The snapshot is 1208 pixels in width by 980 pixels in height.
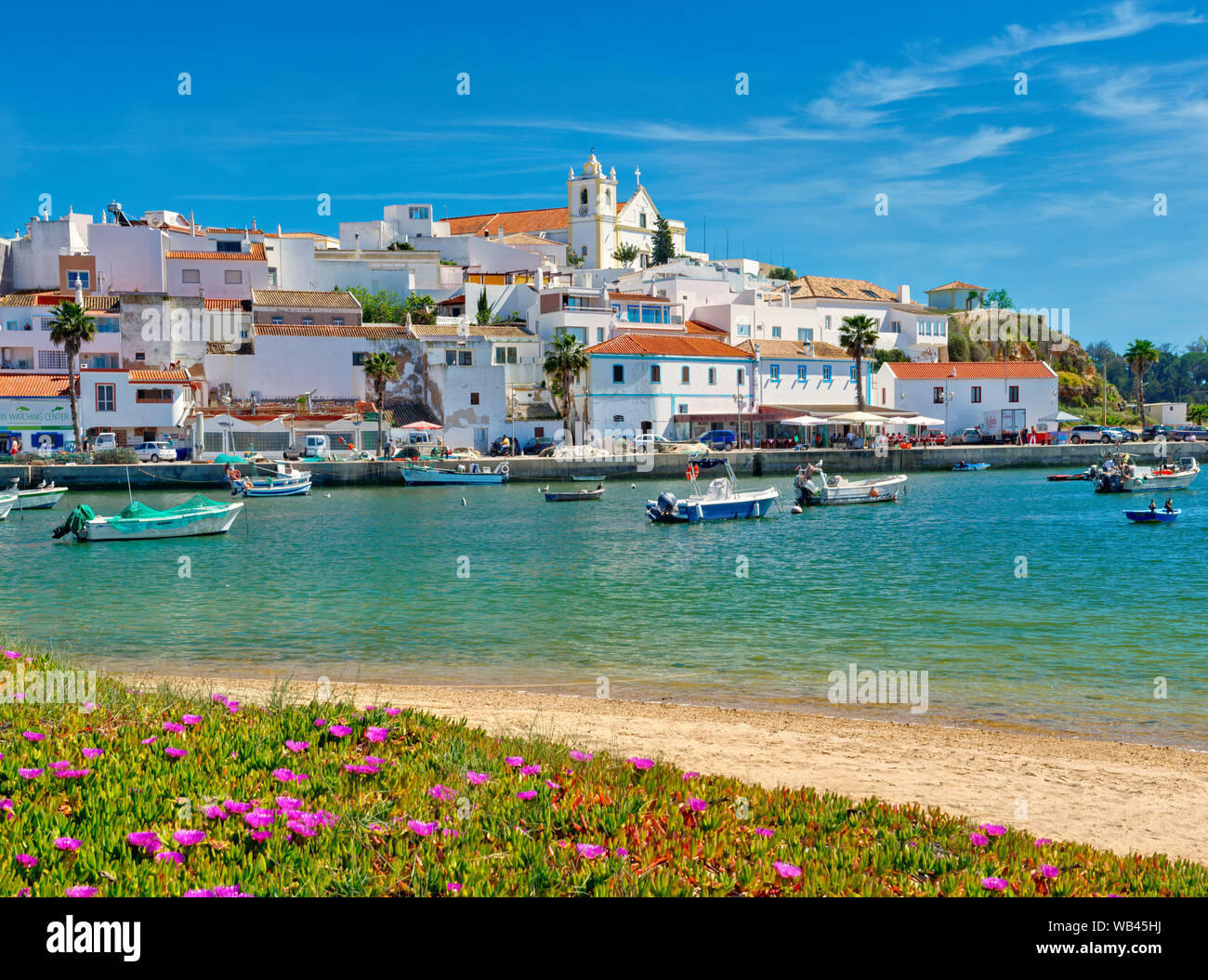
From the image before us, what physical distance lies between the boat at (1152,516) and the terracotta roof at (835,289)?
190ft

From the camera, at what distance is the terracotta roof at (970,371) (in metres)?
84.5

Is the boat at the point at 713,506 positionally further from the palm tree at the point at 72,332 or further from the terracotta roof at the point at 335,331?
the palm tree at the point at 72,332

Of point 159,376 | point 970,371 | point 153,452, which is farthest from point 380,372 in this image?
point 970,371

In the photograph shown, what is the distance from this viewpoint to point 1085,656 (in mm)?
17172

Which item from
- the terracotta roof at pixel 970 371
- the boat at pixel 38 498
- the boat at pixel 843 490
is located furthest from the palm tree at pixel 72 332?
the terracotta roof at pixel 970 371

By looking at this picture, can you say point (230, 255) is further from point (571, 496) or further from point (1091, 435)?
point (1091, 435)

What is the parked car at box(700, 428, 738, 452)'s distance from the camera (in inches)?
2970

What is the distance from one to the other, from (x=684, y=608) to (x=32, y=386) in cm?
5947

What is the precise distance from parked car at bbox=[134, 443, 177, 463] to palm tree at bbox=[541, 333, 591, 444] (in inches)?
1004

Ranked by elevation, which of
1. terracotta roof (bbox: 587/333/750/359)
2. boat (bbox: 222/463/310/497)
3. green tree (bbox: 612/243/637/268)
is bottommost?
boat (bbox: 222/463/310/497)

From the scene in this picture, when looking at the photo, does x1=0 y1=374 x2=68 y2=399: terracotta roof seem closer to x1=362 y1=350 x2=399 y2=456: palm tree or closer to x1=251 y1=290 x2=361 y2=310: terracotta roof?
x1=251 y1=290 x2=361 y2=310: terracotta roof

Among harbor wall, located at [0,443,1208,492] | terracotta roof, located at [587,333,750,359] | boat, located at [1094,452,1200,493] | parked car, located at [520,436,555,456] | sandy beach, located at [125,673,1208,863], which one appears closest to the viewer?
sandy beach, located at [125,673,1208,863]

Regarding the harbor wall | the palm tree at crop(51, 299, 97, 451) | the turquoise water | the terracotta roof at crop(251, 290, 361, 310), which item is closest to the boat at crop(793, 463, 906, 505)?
the turquoise water
